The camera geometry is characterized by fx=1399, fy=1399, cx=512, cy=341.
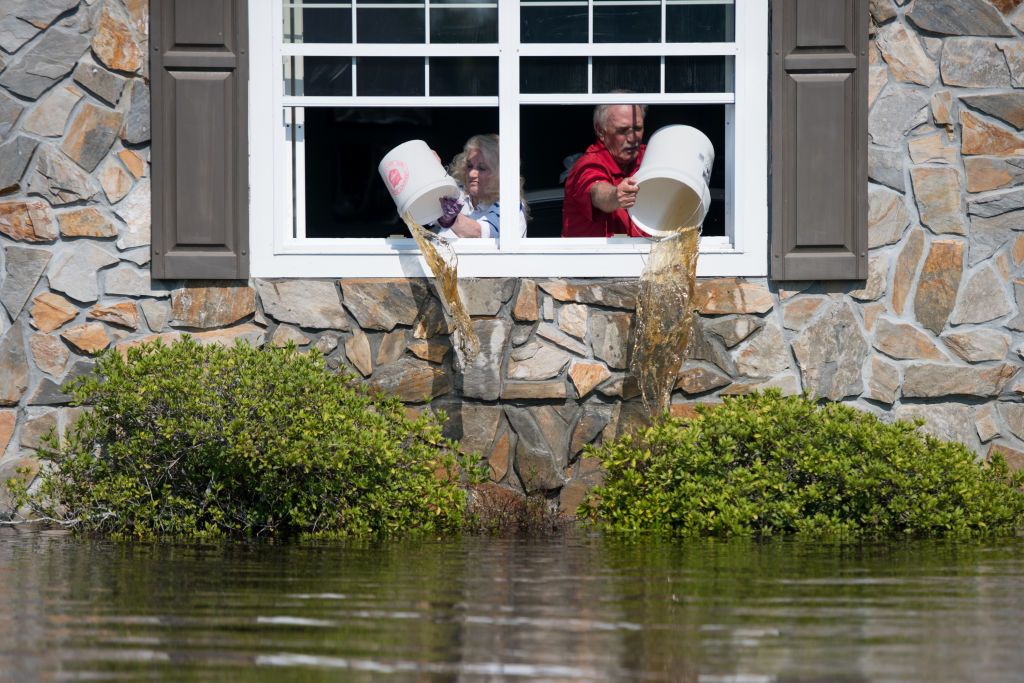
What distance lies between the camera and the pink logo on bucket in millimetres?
7219

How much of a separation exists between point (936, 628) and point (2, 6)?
5.37 meters

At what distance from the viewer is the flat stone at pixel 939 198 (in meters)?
7.11

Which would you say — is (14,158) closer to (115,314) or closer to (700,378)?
(115,314)

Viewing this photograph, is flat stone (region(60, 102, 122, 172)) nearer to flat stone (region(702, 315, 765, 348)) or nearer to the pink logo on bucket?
the pink logo on bucket

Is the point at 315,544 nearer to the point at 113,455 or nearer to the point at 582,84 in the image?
the point at 113,455

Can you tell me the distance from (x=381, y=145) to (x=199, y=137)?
395 cm

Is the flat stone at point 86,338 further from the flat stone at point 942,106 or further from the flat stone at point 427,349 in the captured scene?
the flat stone at point 942,106

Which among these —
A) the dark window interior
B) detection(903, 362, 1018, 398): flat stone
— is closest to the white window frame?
detection(903, 362, 1018, 398): flat stone

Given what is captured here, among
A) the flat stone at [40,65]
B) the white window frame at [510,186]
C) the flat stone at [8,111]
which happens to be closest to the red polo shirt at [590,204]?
the white window frame at [510,186]

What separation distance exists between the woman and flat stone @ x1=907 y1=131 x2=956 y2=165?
2034 millimetres

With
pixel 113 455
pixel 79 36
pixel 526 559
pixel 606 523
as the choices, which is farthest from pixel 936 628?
pixel 79 36

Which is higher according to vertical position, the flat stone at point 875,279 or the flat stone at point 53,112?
the flat stone at point 53,112

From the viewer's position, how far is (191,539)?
20.2ft

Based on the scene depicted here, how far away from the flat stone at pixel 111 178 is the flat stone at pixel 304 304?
83 centimetres
